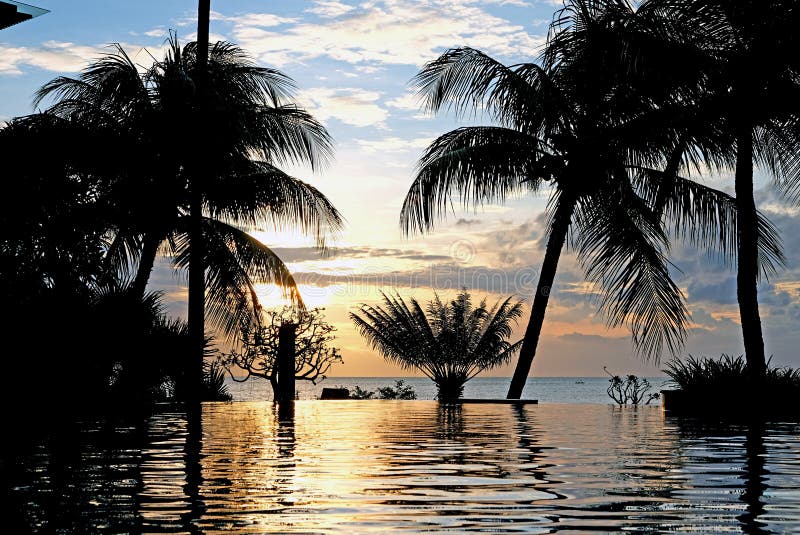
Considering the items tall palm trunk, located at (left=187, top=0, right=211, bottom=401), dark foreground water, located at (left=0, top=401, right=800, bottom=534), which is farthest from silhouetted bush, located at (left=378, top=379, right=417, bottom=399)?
dark foreground water, located at (left=0, top=401, right=800, bottom=534)

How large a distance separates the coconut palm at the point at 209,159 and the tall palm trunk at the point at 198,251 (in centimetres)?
16

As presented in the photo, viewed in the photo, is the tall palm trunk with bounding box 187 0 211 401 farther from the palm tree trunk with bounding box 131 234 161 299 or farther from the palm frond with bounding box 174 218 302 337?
the palm frond with bounding box 174 218 302 337

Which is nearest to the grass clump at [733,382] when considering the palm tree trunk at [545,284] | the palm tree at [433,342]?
the palm tree trunk at [545,284]

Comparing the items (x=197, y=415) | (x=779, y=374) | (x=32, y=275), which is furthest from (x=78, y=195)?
(x=779, y=374)

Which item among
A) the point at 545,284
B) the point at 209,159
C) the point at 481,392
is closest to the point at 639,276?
the point at 545,284

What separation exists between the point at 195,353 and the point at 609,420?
6576 millimetres

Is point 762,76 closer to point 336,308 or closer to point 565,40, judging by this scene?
Result: point 565,40

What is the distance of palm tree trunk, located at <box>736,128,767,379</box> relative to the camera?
14.3m

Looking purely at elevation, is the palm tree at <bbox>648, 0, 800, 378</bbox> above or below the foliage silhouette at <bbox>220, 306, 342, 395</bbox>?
above

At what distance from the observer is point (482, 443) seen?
8.20 m

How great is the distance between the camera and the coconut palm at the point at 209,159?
16.9m

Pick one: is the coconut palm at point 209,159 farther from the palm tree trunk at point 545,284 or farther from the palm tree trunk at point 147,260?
the palm tree trunk at point 545,284

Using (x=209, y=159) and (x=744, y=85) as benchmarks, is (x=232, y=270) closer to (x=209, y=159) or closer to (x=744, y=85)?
(x=209, y=159)

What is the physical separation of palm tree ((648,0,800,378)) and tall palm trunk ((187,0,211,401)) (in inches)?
308
